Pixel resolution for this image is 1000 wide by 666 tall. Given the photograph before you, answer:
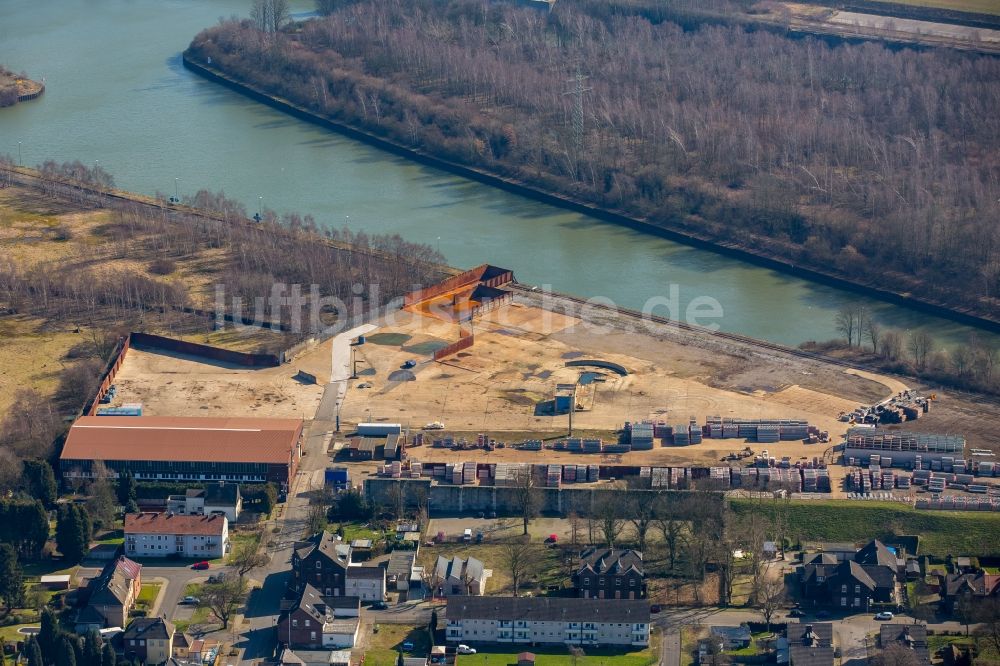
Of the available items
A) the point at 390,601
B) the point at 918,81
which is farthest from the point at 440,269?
the point at 918,81

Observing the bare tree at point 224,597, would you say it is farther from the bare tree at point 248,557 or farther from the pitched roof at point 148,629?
the pitched roof at point 148,629

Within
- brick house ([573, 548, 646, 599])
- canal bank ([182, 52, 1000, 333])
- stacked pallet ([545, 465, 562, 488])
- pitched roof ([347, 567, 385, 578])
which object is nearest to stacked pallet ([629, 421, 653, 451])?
stacked pallet ([545, 465, 562, 488])

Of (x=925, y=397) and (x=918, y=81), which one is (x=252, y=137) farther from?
(x=925, y=397)

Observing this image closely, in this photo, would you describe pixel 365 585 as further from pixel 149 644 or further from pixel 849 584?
pixel 849 584

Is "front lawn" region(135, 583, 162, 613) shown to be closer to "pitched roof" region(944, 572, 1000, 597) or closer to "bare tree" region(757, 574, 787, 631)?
"bare tree" region(757, 574, 787, 631)

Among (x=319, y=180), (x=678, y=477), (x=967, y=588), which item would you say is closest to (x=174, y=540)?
(x=678, y=477)

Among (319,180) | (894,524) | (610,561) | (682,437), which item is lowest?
(610,561)
